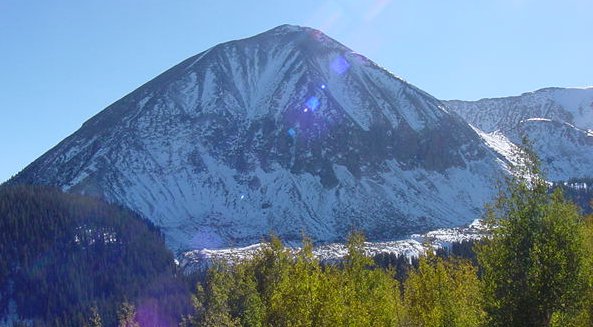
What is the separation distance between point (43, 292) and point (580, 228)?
191 meters

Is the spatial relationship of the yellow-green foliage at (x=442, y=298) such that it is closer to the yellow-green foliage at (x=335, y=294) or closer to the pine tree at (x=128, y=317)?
the yellow-green foliage at (x=335, y=294)

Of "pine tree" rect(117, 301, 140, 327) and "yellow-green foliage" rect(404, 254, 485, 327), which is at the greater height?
"pine tree" rect(117, 301, 140, 327)

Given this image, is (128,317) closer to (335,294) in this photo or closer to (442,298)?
(335,294)

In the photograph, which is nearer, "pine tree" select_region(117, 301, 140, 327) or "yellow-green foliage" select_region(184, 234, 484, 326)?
"yellow-green foliage" select_region(184, 234, 484, 326)

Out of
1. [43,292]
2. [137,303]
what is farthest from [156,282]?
[43,292]

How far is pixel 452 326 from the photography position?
3628 cm

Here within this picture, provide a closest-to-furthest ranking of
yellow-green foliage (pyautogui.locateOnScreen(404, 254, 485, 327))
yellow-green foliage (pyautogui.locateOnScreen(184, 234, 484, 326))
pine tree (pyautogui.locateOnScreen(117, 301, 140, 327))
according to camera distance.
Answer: yellow-green foliage (pyautogui.locateOnScreen(184, 234, 484, 326))
pine tree (pyautogui.locateOnScreen(117, 301, 140, 327))
yellow-green foliage (pyautogui.locateOnScreen(404, 254, 485, 327))

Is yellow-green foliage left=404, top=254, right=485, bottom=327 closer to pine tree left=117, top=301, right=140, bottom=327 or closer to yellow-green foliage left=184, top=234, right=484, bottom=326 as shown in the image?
yellow-green foliage left=184, top=234, right=484, bottom=326

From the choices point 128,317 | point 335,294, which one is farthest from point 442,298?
point 128,317

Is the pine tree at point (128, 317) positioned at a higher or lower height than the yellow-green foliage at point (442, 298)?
higher

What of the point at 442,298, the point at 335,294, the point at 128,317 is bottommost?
the point at 442,298

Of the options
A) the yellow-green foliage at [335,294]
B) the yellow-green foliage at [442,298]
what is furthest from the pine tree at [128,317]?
the yellow-green foliage at [442,298]

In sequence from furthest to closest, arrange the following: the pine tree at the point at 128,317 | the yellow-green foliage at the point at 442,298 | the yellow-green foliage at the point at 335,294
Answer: the yellow-green foliage at the point at 442,298 → the pine tree at the point at 128,317 → the yellow-green foliage at the point at 335,294

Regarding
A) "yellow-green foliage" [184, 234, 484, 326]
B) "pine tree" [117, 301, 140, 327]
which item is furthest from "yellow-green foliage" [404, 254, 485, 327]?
"pine tree" [117, 301, 140, 327]
